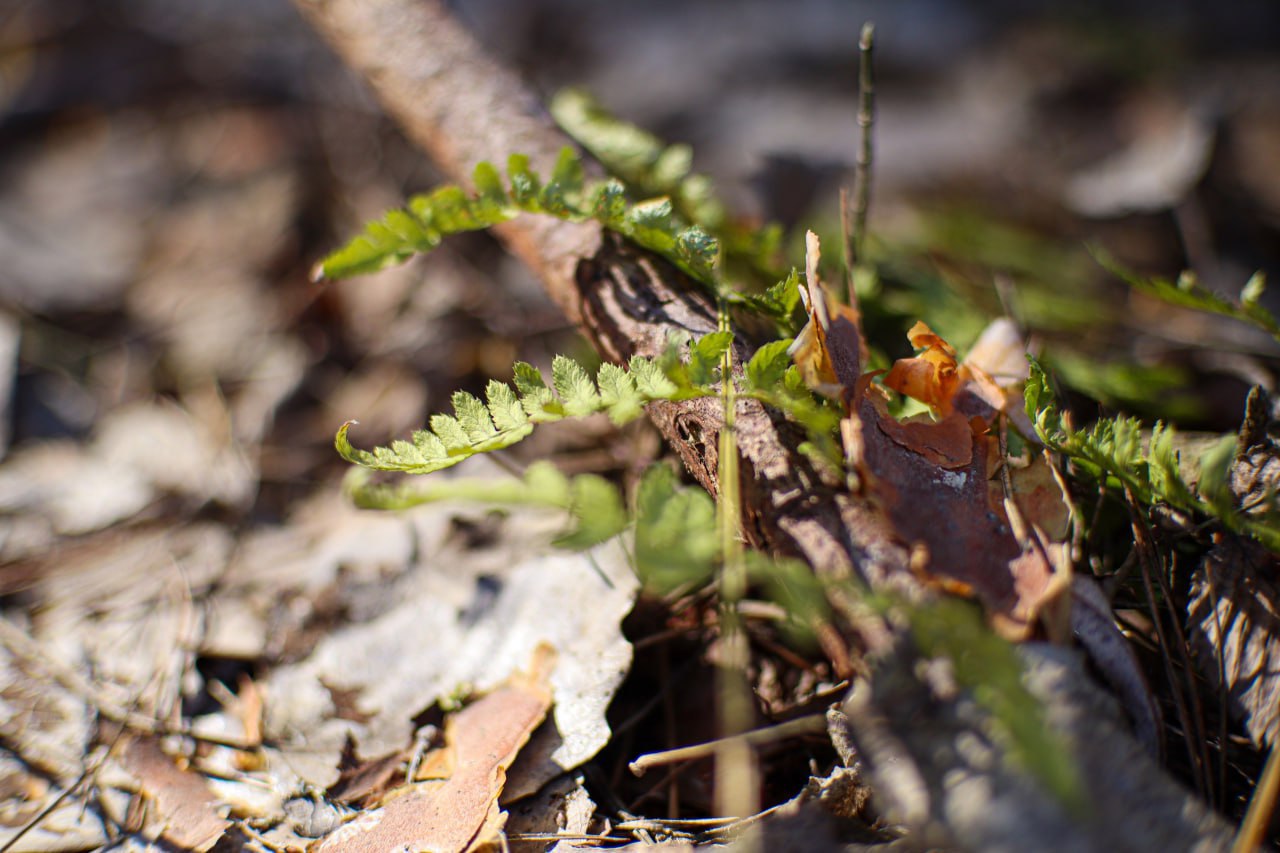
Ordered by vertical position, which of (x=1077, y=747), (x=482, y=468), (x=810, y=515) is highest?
(x=482, y=468)

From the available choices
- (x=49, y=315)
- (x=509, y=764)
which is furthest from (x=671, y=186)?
(x=49, y=315)

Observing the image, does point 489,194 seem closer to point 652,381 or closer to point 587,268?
point 587,268

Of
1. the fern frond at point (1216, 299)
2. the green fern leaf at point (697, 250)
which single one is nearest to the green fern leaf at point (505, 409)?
the green fern leaf at point (697, 250)

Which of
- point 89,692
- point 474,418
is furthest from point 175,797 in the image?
point 474,418

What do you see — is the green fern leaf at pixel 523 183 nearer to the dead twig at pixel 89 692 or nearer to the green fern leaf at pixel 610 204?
the green fern leaf at pixel 610 204

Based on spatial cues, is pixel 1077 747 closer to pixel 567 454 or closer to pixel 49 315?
pixel 567 454

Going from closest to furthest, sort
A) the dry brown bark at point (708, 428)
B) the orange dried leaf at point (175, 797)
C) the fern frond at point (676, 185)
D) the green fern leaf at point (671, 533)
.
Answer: the dry brown bark at point (708, 428)
the green fern leaf at point (671, 533)
the orange dried leaf at point (175, 797)
the fern frond at point (676, 185)

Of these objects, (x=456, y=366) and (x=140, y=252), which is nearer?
(x=456, y=366)

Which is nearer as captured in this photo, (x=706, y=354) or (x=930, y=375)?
(x=706, y=354)

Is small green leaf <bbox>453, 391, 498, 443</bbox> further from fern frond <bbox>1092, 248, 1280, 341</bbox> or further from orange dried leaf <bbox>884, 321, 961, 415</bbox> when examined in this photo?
fern frond <bbox>1092, 248, 1280, 341</bbox>
